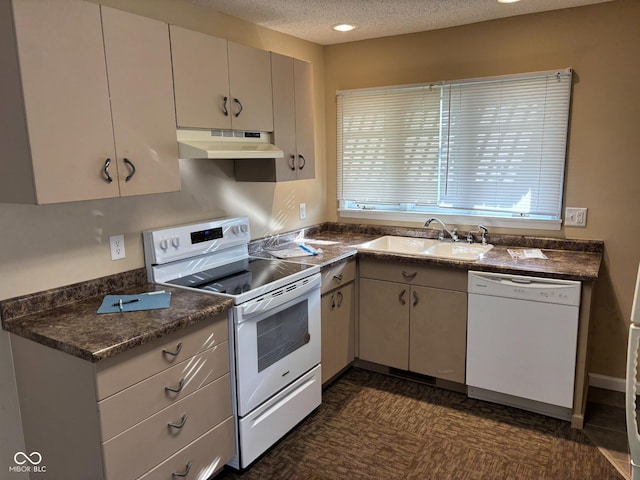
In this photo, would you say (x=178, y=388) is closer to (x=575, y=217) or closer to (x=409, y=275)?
(x=409, y=275)

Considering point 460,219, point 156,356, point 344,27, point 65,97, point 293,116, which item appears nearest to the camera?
point 65,97

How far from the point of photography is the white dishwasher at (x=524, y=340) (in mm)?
2600

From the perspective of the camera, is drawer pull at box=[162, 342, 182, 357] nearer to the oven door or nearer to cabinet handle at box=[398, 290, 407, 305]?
the oven door

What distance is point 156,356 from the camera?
73.0 inches

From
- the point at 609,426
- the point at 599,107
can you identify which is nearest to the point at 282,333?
the point at 609,426

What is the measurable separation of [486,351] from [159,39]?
241 centimetres

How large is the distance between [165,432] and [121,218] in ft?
3.36

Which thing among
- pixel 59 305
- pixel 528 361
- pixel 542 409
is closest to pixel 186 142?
pixel 59 305

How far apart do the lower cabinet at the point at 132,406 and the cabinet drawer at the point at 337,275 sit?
0.89 meters

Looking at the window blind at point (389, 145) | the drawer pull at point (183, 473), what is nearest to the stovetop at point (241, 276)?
the drawer pull at point (183, 473)

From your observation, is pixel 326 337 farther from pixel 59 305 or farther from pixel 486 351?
pixel 59 305

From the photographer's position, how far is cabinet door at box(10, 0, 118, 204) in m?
1.64

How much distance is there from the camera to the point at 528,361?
2.73 meters

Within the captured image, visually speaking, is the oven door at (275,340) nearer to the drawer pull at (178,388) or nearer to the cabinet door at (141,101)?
the drawer pull at (178,388)
